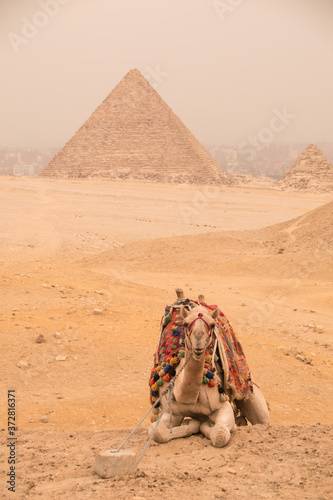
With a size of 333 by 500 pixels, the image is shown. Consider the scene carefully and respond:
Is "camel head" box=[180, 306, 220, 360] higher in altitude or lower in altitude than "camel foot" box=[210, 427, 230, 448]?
higher

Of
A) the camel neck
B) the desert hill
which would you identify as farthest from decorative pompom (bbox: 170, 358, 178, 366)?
the desert hill

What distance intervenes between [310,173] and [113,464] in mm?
73556

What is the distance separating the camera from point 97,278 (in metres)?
10.7

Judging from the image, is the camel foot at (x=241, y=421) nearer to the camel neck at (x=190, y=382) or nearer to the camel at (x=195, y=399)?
the camel at (x=195, y=399)

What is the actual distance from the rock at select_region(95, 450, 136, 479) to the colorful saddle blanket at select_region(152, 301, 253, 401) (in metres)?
0.92

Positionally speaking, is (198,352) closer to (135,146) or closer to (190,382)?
(190,382)

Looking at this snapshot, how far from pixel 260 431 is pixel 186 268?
1093 cm

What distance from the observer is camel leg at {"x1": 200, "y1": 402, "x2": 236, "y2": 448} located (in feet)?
12.6

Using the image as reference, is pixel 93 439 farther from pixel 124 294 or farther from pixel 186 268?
pixel 186 268

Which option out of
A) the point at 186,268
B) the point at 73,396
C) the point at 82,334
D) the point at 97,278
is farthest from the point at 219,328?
the point at 186,268

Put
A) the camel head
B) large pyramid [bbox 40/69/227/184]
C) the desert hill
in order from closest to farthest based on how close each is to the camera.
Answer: the camel head < the desert hill < large pyramid [bbox 40/69/227/184]

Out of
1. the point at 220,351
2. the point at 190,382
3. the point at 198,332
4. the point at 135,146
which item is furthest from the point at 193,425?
the point at 135,146

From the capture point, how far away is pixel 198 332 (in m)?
3.65

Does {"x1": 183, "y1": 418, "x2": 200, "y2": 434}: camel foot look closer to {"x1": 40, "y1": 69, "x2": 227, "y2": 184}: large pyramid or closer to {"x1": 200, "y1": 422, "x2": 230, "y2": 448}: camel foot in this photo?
{"x1": 200, "y1": 422, "x2": 230, "y2": 448}: camel foot
